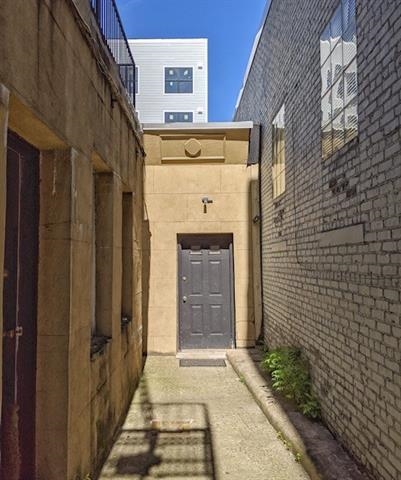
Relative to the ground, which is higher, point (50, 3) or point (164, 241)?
point (50, 3)

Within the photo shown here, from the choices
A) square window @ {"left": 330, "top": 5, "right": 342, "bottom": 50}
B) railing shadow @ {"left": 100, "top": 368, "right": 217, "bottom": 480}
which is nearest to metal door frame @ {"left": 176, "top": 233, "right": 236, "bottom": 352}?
railing shadow @ {"left": 100, "top": 368, "right": 217, "bottom": 480}

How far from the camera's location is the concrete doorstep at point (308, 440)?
329 cm

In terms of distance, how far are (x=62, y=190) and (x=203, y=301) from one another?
A: 571 centimetres

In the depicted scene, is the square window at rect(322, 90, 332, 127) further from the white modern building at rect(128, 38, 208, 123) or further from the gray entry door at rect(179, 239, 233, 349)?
the white modern building at rect(128, 38, 208, 123)

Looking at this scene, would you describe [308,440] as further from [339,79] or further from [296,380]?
[339,79]

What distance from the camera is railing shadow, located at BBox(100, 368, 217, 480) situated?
12.1ft

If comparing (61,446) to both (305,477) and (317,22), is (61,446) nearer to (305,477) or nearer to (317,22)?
(305,477)

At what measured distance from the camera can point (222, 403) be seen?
546 centimetres

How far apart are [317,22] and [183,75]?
74.1 ft

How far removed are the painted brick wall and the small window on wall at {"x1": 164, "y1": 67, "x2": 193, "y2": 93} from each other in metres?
20.2

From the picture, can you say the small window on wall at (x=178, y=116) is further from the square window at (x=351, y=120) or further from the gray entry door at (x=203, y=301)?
the square window at (x=351, y=120)

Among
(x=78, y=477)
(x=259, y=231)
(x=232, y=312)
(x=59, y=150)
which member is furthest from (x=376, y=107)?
(x=232, y=312)

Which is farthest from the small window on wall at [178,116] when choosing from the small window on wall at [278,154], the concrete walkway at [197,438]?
the concrete walkway at [197,438]

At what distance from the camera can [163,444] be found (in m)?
4.23
